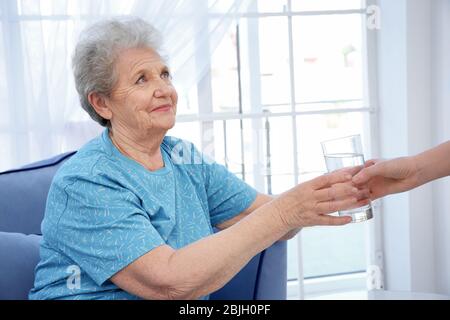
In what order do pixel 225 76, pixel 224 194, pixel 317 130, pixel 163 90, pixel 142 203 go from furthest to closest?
1. pixel 317 130
2. pixel 225 76
3. pixel 224 194
4. pixel 163 90
5. pixel 142 203

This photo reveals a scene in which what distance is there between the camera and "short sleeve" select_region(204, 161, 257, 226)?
4.74 ft

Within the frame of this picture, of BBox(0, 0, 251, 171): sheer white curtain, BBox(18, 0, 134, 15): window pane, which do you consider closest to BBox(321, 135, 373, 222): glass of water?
BBox(0, 0, 251, 171): sheer white curtain

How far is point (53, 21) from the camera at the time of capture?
79.2 inches

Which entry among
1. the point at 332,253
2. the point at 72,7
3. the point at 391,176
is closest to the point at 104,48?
the point at 391,176

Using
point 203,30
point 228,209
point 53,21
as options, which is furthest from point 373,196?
point 53,21

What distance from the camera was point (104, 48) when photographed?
126 cm

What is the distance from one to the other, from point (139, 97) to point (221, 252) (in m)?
0.41

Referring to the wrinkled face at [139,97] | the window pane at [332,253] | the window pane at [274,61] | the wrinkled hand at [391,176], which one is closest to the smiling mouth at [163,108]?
the wrinkled face at [139,97]

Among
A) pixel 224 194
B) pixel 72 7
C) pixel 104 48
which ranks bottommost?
pixel 224 194

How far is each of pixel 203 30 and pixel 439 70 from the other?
88 cm

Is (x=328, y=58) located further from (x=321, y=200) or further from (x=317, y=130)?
(x=321, y=200)

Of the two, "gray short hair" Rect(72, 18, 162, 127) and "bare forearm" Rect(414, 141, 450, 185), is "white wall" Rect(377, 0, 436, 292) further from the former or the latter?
"gray short hair" Rect(72, 18, 162, 127)

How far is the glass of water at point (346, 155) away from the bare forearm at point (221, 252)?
132 millimetres
